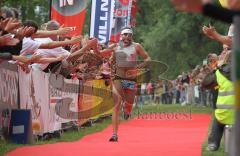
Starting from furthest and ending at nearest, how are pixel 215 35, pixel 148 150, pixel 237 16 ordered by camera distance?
pixel 148 150
pixel 215 35
pixel 237 16

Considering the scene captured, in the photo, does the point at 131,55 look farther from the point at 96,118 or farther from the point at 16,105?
the point at 96,118

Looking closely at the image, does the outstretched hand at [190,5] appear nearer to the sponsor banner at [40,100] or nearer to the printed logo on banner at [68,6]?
the sponsor banner at [40,100]

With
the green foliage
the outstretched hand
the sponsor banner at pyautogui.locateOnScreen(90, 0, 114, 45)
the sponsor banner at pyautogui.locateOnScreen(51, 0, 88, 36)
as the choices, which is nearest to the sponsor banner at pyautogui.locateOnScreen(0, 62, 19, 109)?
the outstretched hand

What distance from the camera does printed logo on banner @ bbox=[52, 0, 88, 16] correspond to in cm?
1700

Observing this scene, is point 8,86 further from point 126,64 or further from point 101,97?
point 101,97

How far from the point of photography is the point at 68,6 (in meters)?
17.3

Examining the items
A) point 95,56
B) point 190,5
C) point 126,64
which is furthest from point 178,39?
point 190,5

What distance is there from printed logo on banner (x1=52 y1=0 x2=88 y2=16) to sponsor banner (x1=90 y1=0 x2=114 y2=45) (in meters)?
2.96

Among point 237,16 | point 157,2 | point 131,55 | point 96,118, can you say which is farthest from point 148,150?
point 157,2

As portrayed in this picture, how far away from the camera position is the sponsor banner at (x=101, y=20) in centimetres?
2062

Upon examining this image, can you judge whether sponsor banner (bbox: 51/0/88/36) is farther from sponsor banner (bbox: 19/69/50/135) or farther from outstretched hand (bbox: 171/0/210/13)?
outstretched hand (bbox: 171/0/210/13)

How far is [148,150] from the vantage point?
897cm

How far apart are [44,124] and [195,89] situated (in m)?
28.0

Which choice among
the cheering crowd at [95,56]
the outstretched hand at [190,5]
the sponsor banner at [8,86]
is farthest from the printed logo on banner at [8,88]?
the outstretched hand at [190,5]
